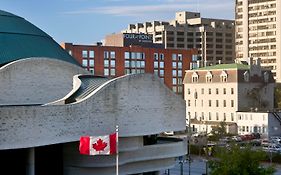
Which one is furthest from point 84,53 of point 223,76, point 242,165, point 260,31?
point 242,165

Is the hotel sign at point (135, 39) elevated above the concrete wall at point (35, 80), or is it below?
above

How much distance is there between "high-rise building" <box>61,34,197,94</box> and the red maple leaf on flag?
85865mm

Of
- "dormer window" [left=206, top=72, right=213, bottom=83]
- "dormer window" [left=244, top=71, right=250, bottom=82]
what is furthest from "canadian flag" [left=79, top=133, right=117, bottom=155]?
"dormer window" [left=206, top=72, right=213, bottom=83]

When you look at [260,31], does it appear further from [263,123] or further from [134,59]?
[263,123]

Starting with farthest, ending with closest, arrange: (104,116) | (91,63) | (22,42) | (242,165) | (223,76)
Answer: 1. (91,63)
2. (223,76)
3. (22,42)
4. (242,165)
5. (104,116)

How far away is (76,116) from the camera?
46.1 metres

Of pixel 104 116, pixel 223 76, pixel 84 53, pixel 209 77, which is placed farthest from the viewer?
pixel 84 53

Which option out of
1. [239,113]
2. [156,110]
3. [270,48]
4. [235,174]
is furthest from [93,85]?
[270,48]

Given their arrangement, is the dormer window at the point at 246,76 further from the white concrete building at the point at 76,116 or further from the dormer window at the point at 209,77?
the white concrete building at the point at 76,116

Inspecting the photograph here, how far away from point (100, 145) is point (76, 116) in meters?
7.11

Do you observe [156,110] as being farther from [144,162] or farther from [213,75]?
[213,75]

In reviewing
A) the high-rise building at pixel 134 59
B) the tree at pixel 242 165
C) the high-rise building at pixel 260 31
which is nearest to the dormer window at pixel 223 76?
the high-rise building at pixel 134 59

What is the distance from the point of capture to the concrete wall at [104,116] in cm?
4219

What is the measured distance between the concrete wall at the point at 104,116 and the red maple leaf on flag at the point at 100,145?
18.5 ft
